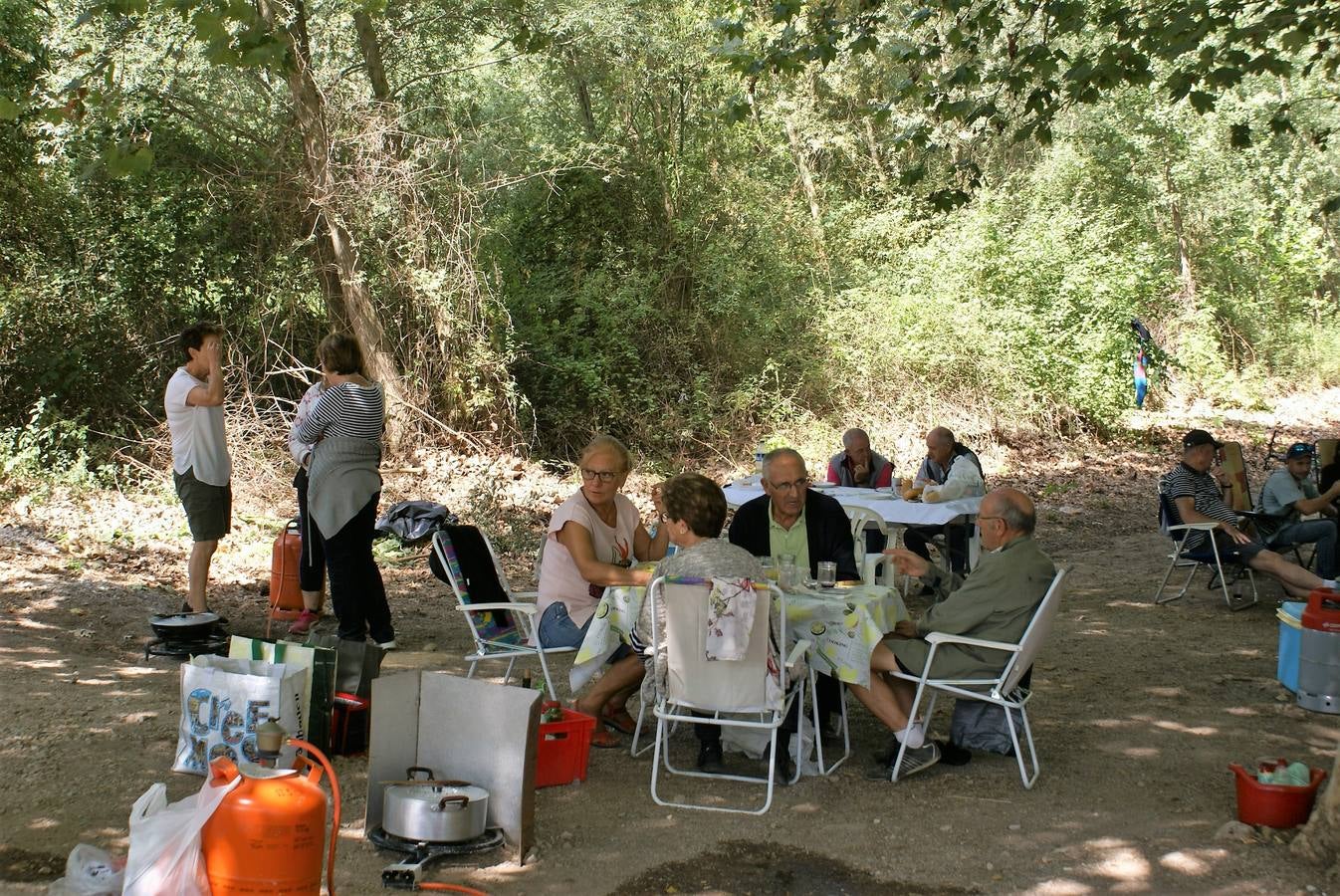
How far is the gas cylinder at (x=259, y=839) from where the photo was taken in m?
3.32

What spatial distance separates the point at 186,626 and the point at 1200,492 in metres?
6.11

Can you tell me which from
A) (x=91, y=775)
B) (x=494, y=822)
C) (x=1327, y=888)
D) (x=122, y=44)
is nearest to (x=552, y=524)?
(x=494, y=822)

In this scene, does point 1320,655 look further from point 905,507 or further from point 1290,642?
point 905,507

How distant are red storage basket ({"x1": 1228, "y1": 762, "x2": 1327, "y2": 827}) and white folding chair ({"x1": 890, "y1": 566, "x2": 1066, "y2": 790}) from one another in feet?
2.65

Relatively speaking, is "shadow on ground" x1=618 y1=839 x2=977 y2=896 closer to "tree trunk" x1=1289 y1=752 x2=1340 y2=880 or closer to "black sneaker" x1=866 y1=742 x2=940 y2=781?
"black sneaker" x1=866 y1=742 x2=940 y2=781

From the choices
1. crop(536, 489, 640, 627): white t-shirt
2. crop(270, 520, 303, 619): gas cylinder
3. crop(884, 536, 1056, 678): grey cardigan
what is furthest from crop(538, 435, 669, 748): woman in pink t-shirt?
crop(270, 520, 303, 619): gas cylinder

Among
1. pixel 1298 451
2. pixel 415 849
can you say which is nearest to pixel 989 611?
pixel 415 849

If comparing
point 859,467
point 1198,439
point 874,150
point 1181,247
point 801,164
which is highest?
point 874,150

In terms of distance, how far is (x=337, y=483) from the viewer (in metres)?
6.57

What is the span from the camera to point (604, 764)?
17.0ft

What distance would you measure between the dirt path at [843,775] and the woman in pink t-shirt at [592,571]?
26 cm

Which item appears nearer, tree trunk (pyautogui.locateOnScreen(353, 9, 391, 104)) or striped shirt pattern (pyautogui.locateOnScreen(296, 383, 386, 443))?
striped shirt pattern (pyautogui.locateOnScreen(296, 383, 386, 443))

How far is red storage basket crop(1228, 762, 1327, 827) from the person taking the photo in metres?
4.24

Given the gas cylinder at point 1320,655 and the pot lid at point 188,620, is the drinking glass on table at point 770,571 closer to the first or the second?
the gas cylinder at point 1320,655
